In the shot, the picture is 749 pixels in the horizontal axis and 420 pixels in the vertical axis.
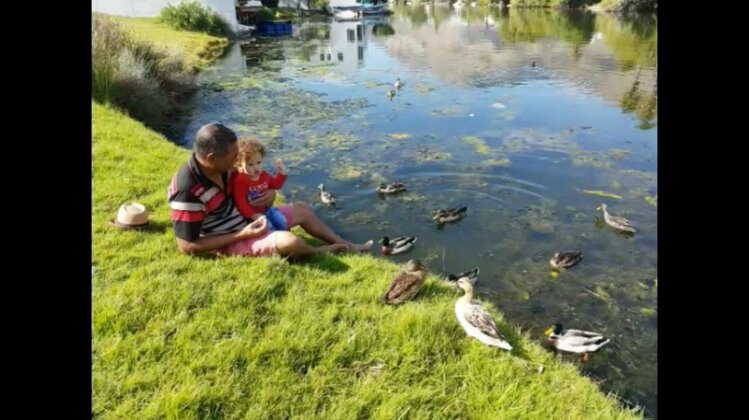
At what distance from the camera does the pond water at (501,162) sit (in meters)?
6.88

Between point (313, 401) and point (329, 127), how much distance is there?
39.9 feet

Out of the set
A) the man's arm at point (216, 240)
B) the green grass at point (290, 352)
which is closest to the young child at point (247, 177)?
the man's arm at point (216, 240)

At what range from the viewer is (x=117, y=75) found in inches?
557

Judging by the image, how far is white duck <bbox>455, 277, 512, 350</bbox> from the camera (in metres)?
4.18

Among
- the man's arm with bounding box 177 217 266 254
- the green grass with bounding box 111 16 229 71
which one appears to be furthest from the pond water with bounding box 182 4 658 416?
the man's arm with bounding box 177 217 266 254

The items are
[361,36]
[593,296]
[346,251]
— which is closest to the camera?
[346,251]

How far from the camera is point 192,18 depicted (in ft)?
131

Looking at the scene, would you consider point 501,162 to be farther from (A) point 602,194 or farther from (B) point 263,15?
(B) point 263,15

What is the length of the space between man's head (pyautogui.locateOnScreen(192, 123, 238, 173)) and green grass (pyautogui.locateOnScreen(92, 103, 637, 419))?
103cm

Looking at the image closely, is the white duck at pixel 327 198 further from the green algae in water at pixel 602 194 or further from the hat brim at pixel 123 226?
the green algae in water at pixel 602 194

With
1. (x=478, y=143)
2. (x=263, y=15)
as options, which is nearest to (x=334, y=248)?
(x=478, y=143)

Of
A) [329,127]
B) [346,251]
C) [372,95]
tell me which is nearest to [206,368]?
[346,251]

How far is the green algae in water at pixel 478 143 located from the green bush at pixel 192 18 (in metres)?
33.2

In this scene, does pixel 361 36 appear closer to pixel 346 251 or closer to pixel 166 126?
pixel 166 126
